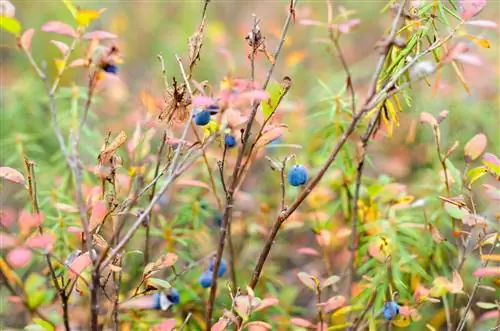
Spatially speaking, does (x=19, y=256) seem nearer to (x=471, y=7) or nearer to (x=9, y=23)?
(x=9, y=23)

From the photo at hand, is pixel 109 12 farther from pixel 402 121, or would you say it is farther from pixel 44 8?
pixel 402 121

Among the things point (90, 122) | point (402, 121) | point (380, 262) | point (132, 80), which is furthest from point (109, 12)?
point (380, 262)

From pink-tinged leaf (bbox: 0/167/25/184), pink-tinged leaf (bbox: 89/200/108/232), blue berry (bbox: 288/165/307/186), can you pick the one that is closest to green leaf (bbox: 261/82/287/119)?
blue berry (bbox: 288/165/307/186)

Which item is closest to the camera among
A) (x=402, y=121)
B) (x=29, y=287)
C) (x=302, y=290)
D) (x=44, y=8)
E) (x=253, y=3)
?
(x=29, y=287)

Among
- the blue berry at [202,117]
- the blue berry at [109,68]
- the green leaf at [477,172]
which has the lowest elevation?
the green leaf at [477,172]

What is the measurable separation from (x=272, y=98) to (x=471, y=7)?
331 mm

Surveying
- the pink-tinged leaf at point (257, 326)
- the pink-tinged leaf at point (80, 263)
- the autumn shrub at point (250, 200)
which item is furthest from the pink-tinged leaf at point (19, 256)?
the pink-tinged leaf at point (257, 326)

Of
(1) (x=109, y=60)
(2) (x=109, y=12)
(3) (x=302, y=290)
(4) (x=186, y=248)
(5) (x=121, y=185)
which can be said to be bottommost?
(3) (x=302, y=290)

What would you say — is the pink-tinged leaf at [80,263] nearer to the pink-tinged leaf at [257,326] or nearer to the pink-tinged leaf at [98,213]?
the pink-tinged leaf at [98,213]

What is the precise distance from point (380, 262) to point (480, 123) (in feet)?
3.41

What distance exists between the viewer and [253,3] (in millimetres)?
3949

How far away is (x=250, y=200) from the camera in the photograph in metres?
1.82

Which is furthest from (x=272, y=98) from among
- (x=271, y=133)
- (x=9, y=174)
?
(x=9, y=174)

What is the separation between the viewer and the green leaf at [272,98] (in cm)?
101
